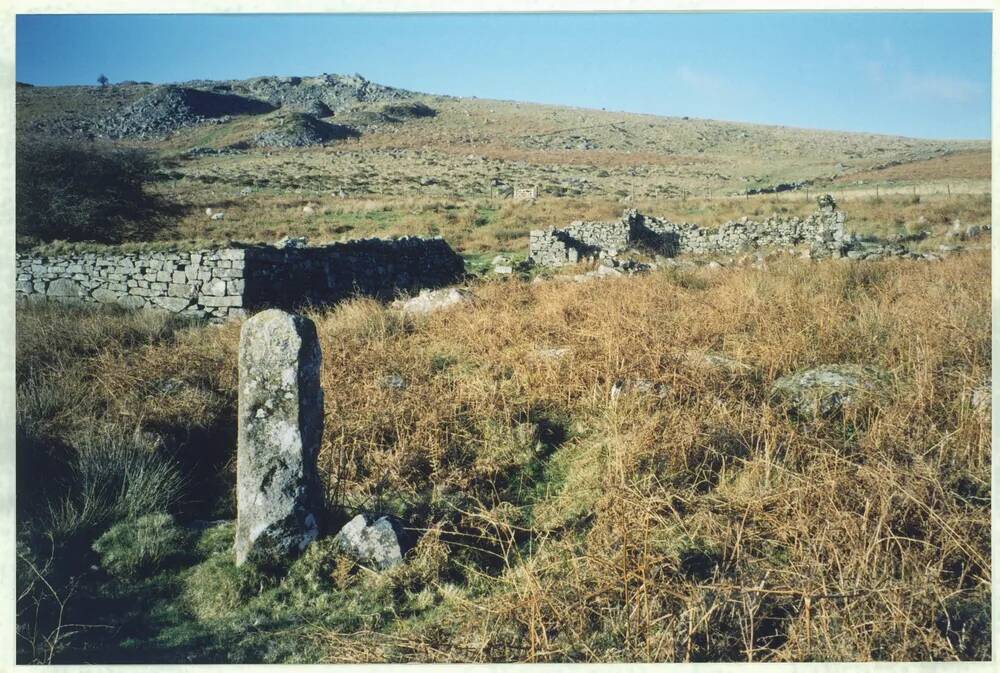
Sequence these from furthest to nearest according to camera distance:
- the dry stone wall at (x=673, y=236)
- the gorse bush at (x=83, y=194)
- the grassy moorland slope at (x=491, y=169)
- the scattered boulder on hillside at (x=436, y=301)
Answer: the grassy moorland slope at (x=491, y=169) < the dry stone wall at (x=673, y=236) < the gorse bush at (x=83, y=194) < the scattered boulder on hillside at (x=436, y=301)

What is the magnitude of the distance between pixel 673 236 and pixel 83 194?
1770cm

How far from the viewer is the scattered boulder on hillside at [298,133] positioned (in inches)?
2141

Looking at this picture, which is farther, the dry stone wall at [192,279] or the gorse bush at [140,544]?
the dry stone wall at [192,279]

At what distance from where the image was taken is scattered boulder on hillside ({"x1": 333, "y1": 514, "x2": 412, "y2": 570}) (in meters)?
3.11

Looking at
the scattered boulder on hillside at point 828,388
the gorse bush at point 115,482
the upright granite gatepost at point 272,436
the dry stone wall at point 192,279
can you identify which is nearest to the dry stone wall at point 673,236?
the dry stone wall at point 192,279

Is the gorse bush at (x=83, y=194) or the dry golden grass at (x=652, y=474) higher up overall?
the gorse bush at (x=83, y=194)

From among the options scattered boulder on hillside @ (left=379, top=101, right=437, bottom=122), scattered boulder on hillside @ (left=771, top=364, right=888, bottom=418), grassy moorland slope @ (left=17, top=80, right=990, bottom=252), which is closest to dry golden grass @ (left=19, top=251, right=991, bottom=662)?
scattered boulder on hillside @ (left=771, top=364, right=888, bottom=418)

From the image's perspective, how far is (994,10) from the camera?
3.06 meters

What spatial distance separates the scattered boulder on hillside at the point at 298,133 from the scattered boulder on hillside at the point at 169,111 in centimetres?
1188

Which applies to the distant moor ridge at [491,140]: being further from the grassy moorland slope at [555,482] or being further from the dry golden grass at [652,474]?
the dry golden grass at [652,474]

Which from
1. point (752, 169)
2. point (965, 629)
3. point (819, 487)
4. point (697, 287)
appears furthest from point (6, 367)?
point (752, 169)

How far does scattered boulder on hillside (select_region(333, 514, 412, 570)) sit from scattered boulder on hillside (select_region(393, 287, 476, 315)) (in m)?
5.16

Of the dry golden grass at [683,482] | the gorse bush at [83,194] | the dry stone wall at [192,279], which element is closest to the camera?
the dry golden grass at [683,482]

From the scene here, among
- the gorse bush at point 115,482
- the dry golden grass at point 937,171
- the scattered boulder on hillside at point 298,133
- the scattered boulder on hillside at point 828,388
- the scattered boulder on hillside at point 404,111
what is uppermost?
the scattered boulder on hillside at point 404,111
